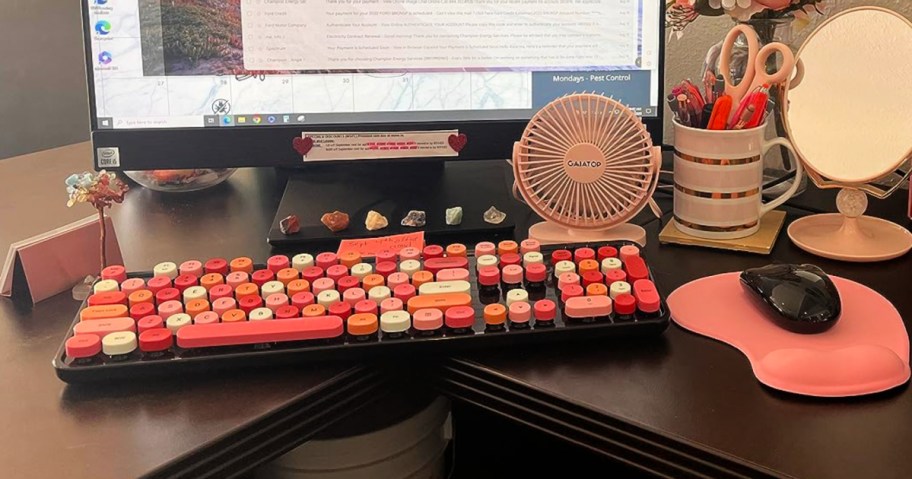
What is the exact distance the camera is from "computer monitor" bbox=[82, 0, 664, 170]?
76cm

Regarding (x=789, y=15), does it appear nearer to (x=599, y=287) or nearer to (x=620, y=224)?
(x=620, y=224)

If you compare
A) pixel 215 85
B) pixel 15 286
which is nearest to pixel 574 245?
pixel 215 85

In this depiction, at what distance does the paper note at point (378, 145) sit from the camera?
80cm

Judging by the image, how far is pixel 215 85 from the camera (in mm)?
774

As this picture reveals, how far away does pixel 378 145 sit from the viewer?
80 centimetres

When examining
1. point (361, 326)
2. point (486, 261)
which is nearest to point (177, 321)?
point (361, 326)

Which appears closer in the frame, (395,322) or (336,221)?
(395,322)

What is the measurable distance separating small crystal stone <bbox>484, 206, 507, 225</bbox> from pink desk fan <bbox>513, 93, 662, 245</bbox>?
45mm

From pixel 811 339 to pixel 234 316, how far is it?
39 cm

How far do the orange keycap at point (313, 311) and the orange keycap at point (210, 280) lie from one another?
0.26 feet

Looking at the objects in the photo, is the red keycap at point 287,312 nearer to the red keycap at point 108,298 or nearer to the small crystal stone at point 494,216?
the red keycap at point 108,298

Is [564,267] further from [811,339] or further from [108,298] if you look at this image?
[108,298]

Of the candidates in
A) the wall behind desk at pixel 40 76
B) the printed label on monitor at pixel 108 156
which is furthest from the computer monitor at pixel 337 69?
the wall behind desk at pixel 40 76

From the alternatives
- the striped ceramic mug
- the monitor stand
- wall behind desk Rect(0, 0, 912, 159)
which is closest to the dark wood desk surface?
the monitor stand
